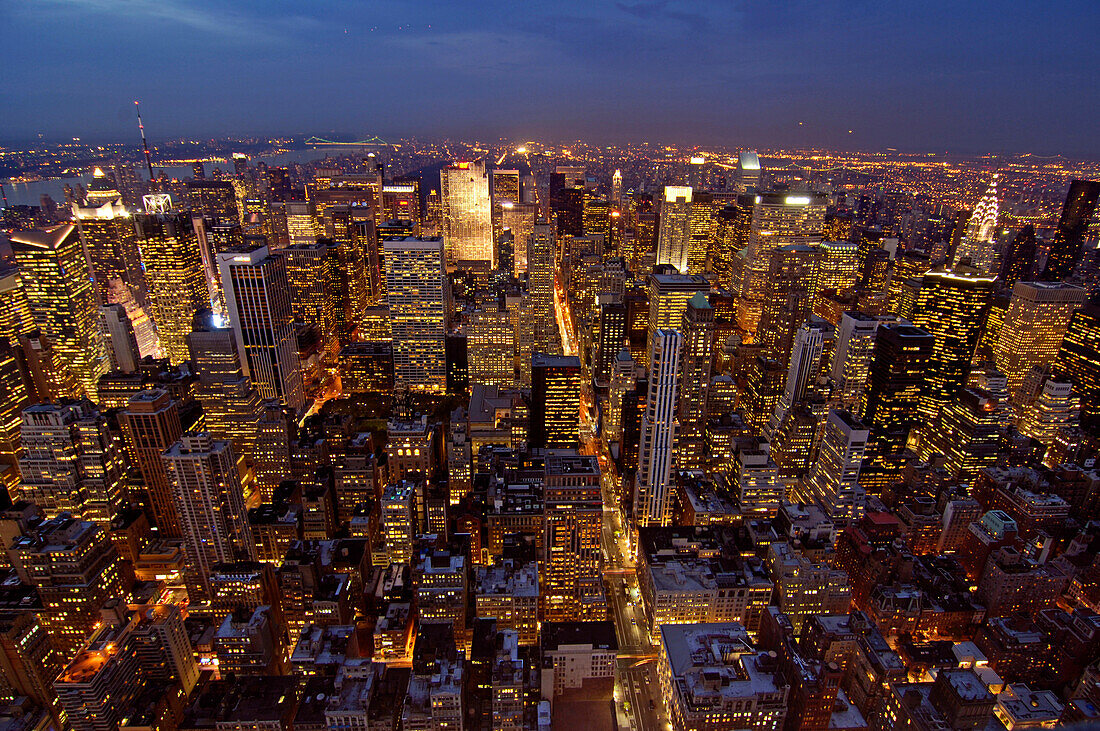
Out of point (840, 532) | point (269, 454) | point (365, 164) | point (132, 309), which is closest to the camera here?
point (840, 532)

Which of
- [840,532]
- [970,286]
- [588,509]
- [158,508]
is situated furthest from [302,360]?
[970,286]

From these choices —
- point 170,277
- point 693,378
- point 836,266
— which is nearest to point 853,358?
point 693,378

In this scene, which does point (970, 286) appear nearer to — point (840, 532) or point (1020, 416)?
point (1020, 416)

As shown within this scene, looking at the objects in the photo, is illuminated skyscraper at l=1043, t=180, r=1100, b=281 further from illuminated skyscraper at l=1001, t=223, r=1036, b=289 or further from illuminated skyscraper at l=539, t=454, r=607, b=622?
illuminated skyscraper at l=539, t=454, r=607, b=622

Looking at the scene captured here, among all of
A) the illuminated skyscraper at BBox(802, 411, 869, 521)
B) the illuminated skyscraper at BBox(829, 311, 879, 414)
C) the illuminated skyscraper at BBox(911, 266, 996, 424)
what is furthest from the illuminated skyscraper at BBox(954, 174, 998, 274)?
the illuminated skyscraper at BBox(802, 411, 869, 521)

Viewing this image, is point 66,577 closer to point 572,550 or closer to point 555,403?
point 572,550

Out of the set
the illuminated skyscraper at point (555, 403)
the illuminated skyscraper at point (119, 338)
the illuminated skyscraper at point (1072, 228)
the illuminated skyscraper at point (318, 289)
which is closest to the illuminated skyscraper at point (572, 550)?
the illuminated skyscraper at point (555, 403)

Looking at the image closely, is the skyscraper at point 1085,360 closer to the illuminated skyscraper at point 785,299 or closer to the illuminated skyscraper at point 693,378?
the illuminated skyscraper at point 785,299
